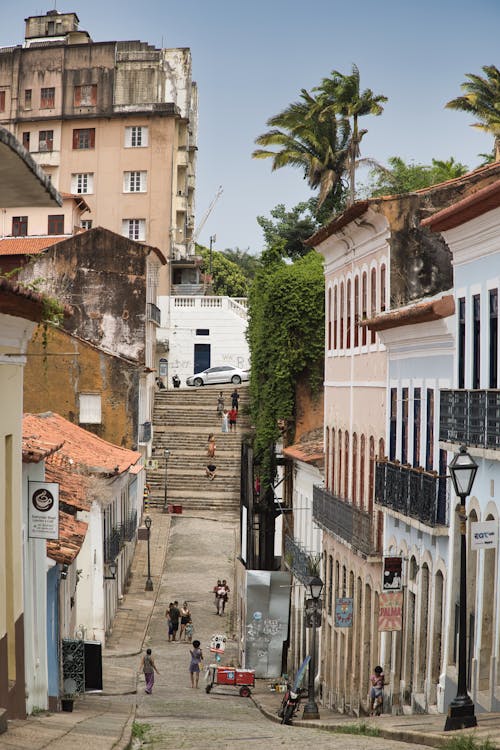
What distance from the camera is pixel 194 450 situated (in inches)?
2324

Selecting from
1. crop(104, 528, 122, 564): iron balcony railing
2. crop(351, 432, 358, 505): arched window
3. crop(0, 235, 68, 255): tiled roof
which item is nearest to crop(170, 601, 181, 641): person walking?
crop(104, 528, 122, 564): iron balcony railing

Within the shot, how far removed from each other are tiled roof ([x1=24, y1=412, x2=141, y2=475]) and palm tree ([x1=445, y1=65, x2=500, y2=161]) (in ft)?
71.0

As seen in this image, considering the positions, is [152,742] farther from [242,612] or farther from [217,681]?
[242,612]

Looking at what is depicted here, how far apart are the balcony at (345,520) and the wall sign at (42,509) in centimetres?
Result: 1019

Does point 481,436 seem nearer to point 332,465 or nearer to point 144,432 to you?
point 332,465

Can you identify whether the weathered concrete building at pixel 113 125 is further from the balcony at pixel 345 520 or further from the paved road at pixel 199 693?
the balcony at pixel 345 520

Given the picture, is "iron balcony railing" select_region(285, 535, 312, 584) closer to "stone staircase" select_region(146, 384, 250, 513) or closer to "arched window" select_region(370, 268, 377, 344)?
"arched window" select_region(370, 268, 377, 344)

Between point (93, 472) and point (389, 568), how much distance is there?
10949mm

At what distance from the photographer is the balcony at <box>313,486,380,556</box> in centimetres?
2628

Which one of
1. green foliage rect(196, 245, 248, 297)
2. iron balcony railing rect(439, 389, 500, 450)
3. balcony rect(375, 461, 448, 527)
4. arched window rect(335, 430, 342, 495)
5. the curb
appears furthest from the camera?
green foliage rect(196, 245, 248, 297)

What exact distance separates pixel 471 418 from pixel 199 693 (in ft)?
49.2

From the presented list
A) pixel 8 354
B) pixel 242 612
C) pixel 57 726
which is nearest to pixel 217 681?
pixel 242 612

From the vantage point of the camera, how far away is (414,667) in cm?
2217

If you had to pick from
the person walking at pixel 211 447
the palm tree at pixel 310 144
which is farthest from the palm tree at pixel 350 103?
the person walking at pixel 211 447
